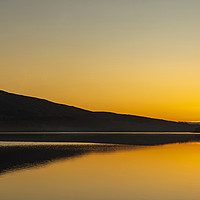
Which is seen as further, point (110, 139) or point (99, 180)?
point (110, 139)

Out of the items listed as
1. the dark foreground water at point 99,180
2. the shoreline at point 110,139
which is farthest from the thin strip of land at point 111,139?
the dark foreground water at point 99,180

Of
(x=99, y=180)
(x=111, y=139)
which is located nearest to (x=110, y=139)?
(x=111, y=139)

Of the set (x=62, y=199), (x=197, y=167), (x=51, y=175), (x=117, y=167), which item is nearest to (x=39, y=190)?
(x=62, y=199)

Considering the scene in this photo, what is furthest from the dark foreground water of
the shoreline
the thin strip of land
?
the thin strip of land

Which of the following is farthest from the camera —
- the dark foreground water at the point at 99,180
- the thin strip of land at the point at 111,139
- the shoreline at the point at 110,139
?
the thin strip of land at the point at 111,139

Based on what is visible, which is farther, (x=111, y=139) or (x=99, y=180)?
(x=111, y=139)

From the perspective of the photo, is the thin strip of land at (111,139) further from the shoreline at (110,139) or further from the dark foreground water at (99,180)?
the dark foreground water at (99,180)

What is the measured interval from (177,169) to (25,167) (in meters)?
15.3

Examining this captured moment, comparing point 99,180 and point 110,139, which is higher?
point 110,139

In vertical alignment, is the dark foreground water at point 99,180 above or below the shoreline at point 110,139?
below

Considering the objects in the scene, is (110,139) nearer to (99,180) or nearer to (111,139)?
(111,139)

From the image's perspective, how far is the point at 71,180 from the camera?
31234 mm

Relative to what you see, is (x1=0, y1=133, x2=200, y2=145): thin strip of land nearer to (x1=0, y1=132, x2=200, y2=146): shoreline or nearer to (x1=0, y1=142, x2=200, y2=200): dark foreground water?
(x1=0, y1=132, x2=200, y2=146): shoreline

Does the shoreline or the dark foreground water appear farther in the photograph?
the shoreline
